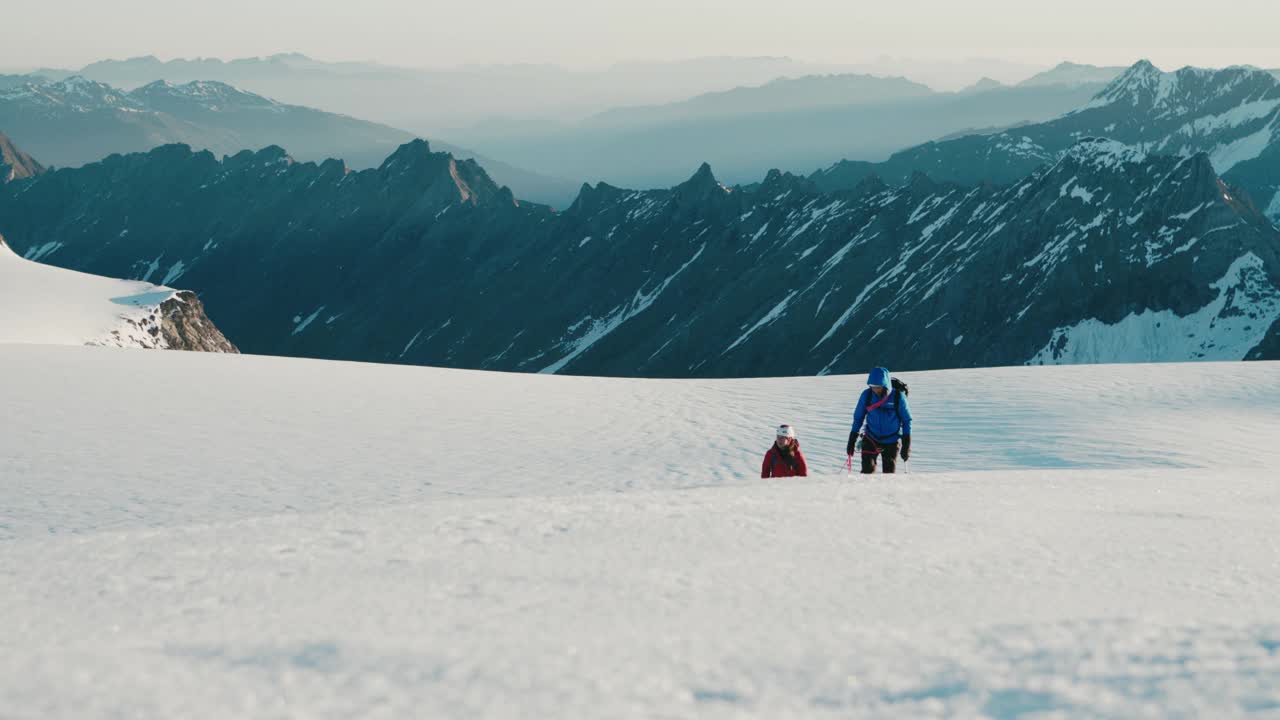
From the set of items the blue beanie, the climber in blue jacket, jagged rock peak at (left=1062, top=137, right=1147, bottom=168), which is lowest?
the climber in blue jacket

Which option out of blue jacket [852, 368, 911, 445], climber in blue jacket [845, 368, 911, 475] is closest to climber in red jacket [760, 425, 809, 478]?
climber in blue jacket [845, 368, 911, 475]

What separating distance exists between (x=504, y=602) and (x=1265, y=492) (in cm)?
1063

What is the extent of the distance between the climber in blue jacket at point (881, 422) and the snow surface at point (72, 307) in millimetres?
52913

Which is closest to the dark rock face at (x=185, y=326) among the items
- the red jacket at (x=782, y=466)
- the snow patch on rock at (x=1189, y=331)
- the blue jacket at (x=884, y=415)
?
the red jacket at (x=782, y=466)

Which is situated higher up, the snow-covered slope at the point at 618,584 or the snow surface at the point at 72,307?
the snow surface at the point at 72,307

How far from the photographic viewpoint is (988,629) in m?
6.64

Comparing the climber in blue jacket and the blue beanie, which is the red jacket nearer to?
the climber in blue jacket

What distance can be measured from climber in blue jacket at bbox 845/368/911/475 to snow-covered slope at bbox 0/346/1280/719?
1.04 m

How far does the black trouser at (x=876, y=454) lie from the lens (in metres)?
14.8

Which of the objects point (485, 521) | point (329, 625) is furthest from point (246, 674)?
point (485, 521)

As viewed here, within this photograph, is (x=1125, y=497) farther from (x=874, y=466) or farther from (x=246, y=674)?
(x=246, y=674)

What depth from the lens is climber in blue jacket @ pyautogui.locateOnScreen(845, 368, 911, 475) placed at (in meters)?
14.2

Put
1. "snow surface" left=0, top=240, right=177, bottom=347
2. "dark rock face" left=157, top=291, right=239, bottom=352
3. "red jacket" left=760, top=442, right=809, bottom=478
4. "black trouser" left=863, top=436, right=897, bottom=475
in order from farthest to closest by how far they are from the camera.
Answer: "dark rock face" left=157, top=291, right=239, bottom=352 → "snow surface" left=0, top=240, right=177, bottom=347 → "black trouser" left=863, top=436, right=897, bottom=475 → "red jacket" left=760, top=442, right=809, bottom=478

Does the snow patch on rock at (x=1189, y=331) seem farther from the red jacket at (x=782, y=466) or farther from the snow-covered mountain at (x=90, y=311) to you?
the red jacket at (x=782, y=466)
